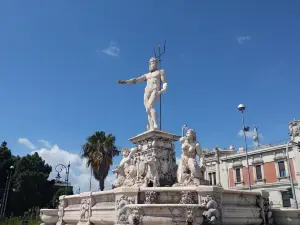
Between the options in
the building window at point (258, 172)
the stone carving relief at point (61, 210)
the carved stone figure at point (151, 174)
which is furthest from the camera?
the building window at point (258, 172)

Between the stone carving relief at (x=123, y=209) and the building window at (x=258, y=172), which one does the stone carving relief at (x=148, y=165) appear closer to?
the stone carving relief at (x=123, y=209)

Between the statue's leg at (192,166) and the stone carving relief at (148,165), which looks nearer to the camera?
the statue's leg at (192,166)

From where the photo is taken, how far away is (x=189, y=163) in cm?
1028

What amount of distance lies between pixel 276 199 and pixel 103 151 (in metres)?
21.4

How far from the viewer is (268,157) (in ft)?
118

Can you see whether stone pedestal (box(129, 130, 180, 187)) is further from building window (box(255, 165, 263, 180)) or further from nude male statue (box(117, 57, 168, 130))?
building window (box(255, 165, 263, 180))

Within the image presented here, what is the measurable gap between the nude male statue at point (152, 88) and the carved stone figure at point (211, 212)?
4.61 metres

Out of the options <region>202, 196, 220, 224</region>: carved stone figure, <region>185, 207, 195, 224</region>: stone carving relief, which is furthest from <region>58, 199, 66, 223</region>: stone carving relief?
<region>202, 196, 220, 224</region>: carved stone figure

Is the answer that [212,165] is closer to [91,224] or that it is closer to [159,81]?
[159,81]

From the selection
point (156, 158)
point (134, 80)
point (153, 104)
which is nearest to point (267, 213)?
point (156, 158)

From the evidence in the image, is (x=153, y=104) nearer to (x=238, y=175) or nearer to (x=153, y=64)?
(x=153, y=64)

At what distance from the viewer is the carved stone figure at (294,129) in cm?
3322

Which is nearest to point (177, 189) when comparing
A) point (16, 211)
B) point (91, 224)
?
point (91, 224)

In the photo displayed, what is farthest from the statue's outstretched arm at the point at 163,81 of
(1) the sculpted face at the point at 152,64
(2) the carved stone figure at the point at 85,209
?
(2) the carved stone figure at the point at 85,209
